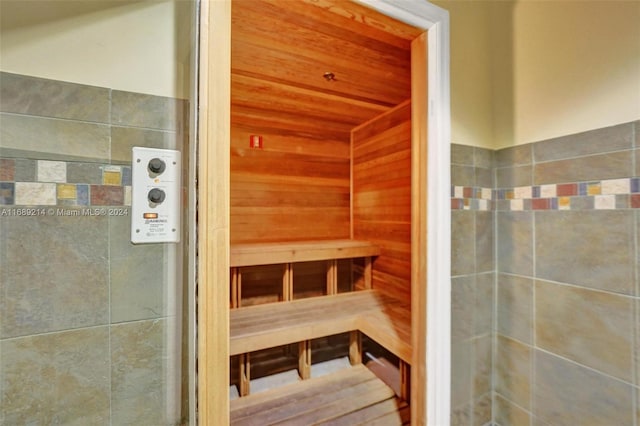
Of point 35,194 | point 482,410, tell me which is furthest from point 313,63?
point 482,410

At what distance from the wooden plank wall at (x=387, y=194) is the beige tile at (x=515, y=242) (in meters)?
0.51

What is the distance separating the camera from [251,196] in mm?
1921

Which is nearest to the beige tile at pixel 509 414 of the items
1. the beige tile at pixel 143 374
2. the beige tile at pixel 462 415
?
the beige tile at pixel 462 415

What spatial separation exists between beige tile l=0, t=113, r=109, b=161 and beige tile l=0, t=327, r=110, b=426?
0.40m

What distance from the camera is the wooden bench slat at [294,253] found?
1.53m

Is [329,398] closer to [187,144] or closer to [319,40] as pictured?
[187,144]

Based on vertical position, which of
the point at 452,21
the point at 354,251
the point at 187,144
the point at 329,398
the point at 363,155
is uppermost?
the point at 452,21

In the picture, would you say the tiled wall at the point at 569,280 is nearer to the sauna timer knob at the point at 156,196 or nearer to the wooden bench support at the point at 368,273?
the wooden bench support at the point at 368,273

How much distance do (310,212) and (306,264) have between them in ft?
1.32

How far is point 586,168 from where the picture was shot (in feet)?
3.06

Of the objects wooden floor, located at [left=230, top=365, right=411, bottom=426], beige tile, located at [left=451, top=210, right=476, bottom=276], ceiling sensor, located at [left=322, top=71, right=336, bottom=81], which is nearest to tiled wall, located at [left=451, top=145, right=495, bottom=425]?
beige tile, located at [left=451, top=210, right=476, bottom=276]

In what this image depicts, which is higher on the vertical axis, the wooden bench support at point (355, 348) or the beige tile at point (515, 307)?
the beige tile at point (515, 307)

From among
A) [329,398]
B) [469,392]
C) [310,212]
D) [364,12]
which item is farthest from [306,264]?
[364,12]

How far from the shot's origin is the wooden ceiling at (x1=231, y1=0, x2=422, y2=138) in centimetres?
94
